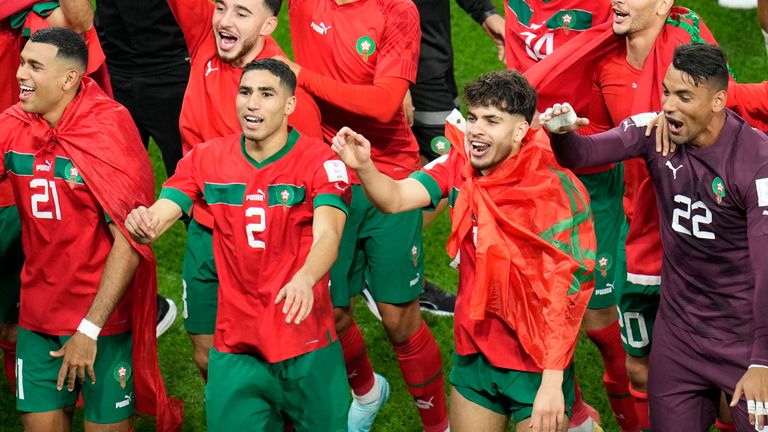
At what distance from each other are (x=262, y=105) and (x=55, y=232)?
116 centimetres

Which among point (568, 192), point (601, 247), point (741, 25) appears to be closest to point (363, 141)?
point (568, 192)

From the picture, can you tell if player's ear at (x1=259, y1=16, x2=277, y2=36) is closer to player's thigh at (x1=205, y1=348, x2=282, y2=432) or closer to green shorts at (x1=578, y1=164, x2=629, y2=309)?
player's thigh at (x1=205, y1=348, x2=282, y2=432)

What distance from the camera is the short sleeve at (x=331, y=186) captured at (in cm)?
581

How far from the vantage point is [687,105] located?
5.52m

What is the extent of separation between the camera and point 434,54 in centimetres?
885

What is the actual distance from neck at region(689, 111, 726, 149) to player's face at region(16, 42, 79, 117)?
2.76m

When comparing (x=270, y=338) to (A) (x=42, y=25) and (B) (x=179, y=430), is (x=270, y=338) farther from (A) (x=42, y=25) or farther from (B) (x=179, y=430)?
(A) (x=42, y=25)

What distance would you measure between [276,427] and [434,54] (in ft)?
11.3

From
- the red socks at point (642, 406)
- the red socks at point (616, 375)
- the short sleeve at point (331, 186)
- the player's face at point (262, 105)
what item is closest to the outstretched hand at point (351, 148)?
the short sleeve at point (331, 186)

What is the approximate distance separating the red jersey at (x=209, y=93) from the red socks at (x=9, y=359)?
1.51m

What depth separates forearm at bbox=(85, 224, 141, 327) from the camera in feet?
20.2

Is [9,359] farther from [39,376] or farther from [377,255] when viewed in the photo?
[377,255]

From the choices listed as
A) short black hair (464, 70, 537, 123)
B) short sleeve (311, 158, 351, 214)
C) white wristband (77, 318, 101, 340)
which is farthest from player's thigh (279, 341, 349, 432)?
short black hair (464, 70, 537, 123)

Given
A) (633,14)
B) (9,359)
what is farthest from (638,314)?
(9,359)
